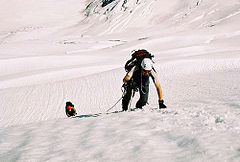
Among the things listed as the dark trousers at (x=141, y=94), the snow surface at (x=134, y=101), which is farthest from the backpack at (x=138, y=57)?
the snow surface at (x=134, y=101)

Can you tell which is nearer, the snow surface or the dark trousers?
the snow surface

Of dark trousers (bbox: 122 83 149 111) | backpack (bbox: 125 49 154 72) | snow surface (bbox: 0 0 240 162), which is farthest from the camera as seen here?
dark trousers (bbox: 122 83 149 111)

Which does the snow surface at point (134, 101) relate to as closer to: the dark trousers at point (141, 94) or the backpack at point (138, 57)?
the dark trousers at point (141, 94)

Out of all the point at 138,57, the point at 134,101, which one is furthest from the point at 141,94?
the point at 134,101

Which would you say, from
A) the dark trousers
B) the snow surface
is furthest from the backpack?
the snow surface

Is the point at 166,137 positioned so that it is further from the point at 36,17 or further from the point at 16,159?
the point at 36,17

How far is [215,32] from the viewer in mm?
28750

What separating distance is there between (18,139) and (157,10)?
160 feet

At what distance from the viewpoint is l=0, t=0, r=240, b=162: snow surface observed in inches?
128

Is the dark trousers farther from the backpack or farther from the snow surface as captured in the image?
the backpack

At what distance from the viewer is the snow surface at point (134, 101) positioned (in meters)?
3.25

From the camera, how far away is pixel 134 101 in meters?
11.3

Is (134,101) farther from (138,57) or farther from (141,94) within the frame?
(138,57)

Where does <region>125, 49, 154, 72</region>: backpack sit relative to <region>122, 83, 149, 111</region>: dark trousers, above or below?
above
